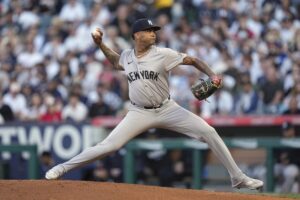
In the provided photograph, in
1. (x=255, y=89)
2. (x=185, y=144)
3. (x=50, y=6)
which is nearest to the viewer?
(x=185, y=144)

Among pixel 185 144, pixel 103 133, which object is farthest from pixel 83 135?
pixel 185 144

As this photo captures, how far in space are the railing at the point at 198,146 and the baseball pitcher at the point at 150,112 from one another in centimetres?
359

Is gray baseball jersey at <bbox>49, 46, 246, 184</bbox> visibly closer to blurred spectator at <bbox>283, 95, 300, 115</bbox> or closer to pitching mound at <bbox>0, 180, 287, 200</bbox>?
pitching mound at <bbox>0, 180, 287, 200</bbox>

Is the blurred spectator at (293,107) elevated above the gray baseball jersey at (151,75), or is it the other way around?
the gray baseball jersey at (151,75)

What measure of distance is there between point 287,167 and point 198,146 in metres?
1.36

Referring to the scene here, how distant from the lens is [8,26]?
1806cm

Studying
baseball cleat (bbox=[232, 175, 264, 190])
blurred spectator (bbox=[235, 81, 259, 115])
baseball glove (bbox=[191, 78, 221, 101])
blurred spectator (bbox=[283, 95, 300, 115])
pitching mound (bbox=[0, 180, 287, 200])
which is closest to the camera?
pitching mound (bbox=[0, 180, 287, 200])

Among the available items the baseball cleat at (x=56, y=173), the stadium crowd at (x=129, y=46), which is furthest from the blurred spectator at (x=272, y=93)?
the baseball cleat at (x=56, y=173)

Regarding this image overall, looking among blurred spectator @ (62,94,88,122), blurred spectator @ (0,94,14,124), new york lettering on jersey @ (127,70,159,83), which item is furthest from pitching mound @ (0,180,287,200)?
blurred spectator @ (0,94,14,124)

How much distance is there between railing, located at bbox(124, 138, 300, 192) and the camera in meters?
12.0

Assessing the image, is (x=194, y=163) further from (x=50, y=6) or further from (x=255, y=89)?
(x=50, y=6)

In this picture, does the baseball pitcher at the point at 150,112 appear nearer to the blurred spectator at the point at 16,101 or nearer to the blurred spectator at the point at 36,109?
the blurred spectator at the point at 36,109

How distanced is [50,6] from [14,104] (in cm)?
330

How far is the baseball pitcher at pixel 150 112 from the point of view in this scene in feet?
27.5
